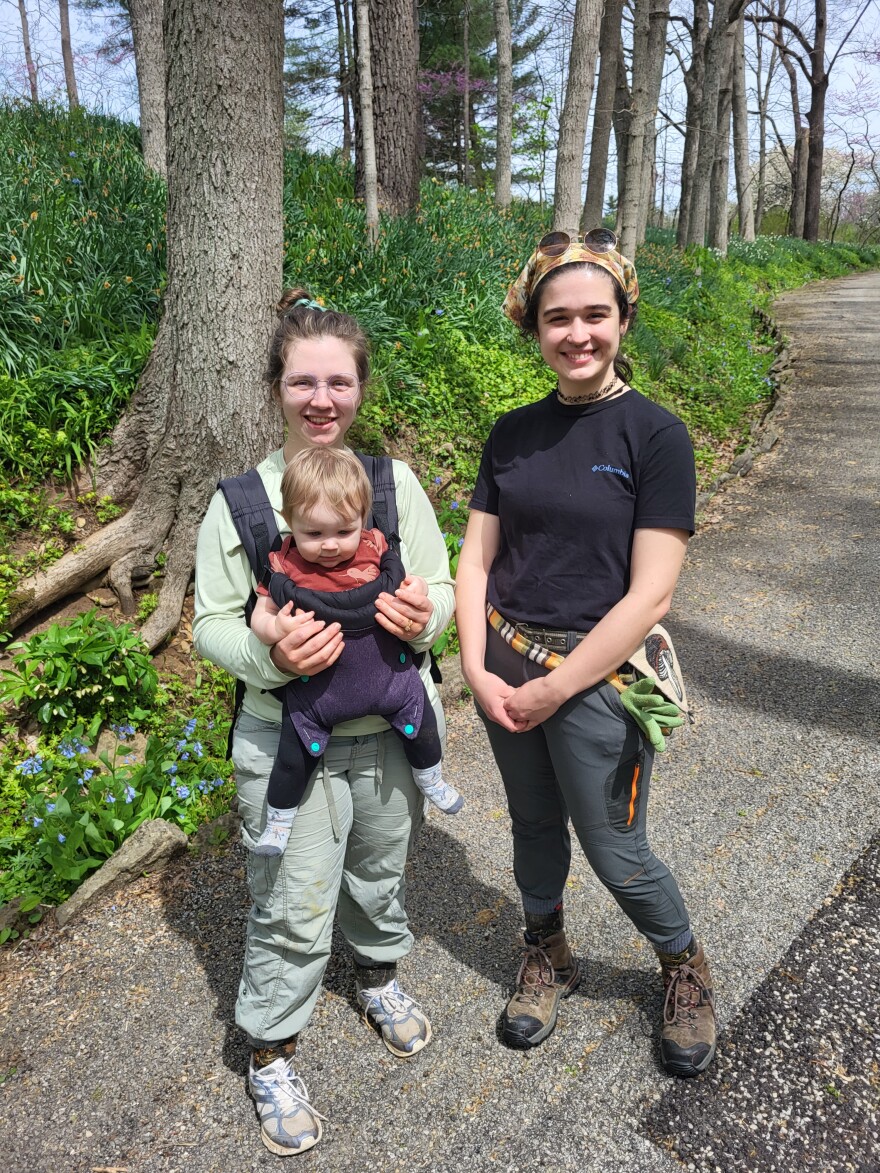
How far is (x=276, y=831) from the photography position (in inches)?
70.8

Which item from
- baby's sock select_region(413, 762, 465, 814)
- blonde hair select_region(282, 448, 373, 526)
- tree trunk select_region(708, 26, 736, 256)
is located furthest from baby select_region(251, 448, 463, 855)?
tree trunk select_region(708, 26, 736, 256)

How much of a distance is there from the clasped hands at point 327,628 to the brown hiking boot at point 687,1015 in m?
1.18

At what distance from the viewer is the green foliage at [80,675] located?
3.35 meters

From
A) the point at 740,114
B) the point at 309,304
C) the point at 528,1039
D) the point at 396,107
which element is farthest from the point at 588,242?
the point at 740,114

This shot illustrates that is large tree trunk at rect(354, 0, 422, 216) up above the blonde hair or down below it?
above

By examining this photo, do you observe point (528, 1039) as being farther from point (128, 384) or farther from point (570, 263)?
point (128, 384)

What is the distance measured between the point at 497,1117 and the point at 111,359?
392cm

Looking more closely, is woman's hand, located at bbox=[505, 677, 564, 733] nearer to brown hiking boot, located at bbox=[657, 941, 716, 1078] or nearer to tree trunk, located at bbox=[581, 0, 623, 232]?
brown hiking boot, located at bbox=[657, 941, 716, 1078]

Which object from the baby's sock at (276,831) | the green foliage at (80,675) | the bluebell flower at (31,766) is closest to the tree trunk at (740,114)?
the green foliage at (80,675)

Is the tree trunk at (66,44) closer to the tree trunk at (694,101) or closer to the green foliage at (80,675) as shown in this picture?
the tree trunk at (694,101)


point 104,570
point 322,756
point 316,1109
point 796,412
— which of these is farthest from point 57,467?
point 796,412

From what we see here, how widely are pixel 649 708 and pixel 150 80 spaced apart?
27.4 ft

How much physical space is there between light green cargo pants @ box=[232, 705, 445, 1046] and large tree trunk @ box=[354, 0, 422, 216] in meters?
6.76

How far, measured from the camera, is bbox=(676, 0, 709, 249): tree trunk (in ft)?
47.5
